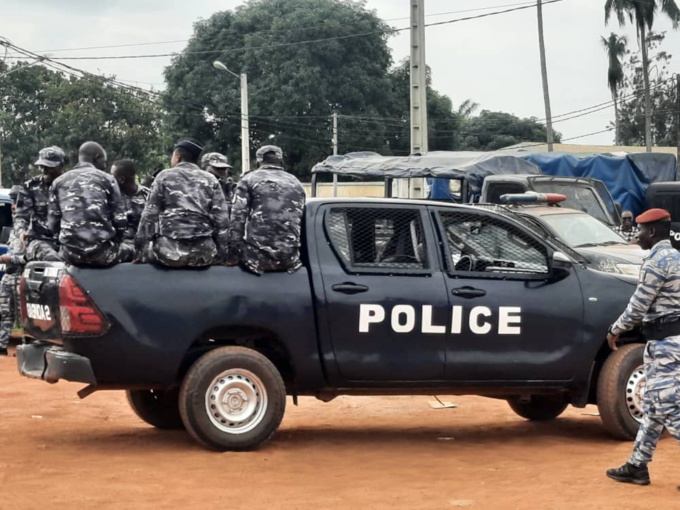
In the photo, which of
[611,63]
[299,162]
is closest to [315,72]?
[299,162]

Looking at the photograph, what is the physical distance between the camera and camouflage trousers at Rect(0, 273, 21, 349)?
46.1 ft

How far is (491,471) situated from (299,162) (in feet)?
173

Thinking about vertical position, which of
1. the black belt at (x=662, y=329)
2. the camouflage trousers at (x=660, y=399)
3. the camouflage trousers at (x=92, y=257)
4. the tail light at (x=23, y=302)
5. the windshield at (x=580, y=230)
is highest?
the windshield at (x=580, y=230)

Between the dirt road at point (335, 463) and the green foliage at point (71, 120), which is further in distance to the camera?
the green foliage at point (71, 120)

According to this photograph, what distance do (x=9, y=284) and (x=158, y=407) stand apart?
5.65m

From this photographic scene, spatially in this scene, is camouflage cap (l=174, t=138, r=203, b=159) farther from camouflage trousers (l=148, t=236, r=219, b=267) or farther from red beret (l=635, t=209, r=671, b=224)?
red beret (l=635, t=209, r=671, b=224)

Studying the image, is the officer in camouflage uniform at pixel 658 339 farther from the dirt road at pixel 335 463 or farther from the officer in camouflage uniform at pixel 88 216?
the officer in camouflage uniform at pixel 88 216

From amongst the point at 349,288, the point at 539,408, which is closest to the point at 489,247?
the point at 349,288

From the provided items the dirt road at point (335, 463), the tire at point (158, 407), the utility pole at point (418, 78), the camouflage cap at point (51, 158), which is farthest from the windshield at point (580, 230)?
the utility pole at point (418, 78)

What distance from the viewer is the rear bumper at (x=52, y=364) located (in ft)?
25.0

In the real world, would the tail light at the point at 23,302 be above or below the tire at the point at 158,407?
above

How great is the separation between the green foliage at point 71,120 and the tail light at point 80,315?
46.6 meters

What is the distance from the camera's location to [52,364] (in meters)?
7.73

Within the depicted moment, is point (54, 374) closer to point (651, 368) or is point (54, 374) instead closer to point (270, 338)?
point (270, 338)
